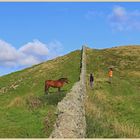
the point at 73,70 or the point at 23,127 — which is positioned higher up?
the point at 73,70

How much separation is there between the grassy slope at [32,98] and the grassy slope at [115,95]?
2.55 metres

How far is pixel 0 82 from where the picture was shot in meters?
85.9

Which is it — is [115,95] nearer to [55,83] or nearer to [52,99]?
[55,83]

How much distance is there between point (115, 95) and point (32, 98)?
12548 mm

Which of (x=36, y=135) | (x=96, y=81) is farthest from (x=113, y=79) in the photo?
(x=36, y=135)

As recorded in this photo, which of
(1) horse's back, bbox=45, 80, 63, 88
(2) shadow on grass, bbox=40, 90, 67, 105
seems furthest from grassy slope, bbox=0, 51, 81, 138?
(1) horse's back, bbox=45, 80, 63, 88

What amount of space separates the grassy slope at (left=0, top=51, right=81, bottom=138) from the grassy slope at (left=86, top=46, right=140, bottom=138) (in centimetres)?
255

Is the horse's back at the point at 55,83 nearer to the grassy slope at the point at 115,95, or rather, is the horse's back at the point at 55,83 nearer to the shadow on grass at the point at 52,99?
the grassy slope at the point at 115,95

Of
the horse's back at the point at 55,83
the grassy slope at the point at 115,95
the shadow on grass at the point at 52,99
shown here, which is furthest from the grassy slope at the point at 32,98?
the grassy slope at the point at 115,95

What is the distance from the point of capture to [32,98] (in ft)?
148

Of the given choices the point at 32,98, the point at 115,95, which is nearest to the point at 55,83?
the point at 115,95

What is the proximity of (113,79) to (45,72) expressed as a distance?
21813 mm

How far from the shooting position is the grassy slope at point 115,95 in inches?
1005

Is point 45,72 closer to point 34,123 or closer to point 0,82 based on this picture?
point 0,82
